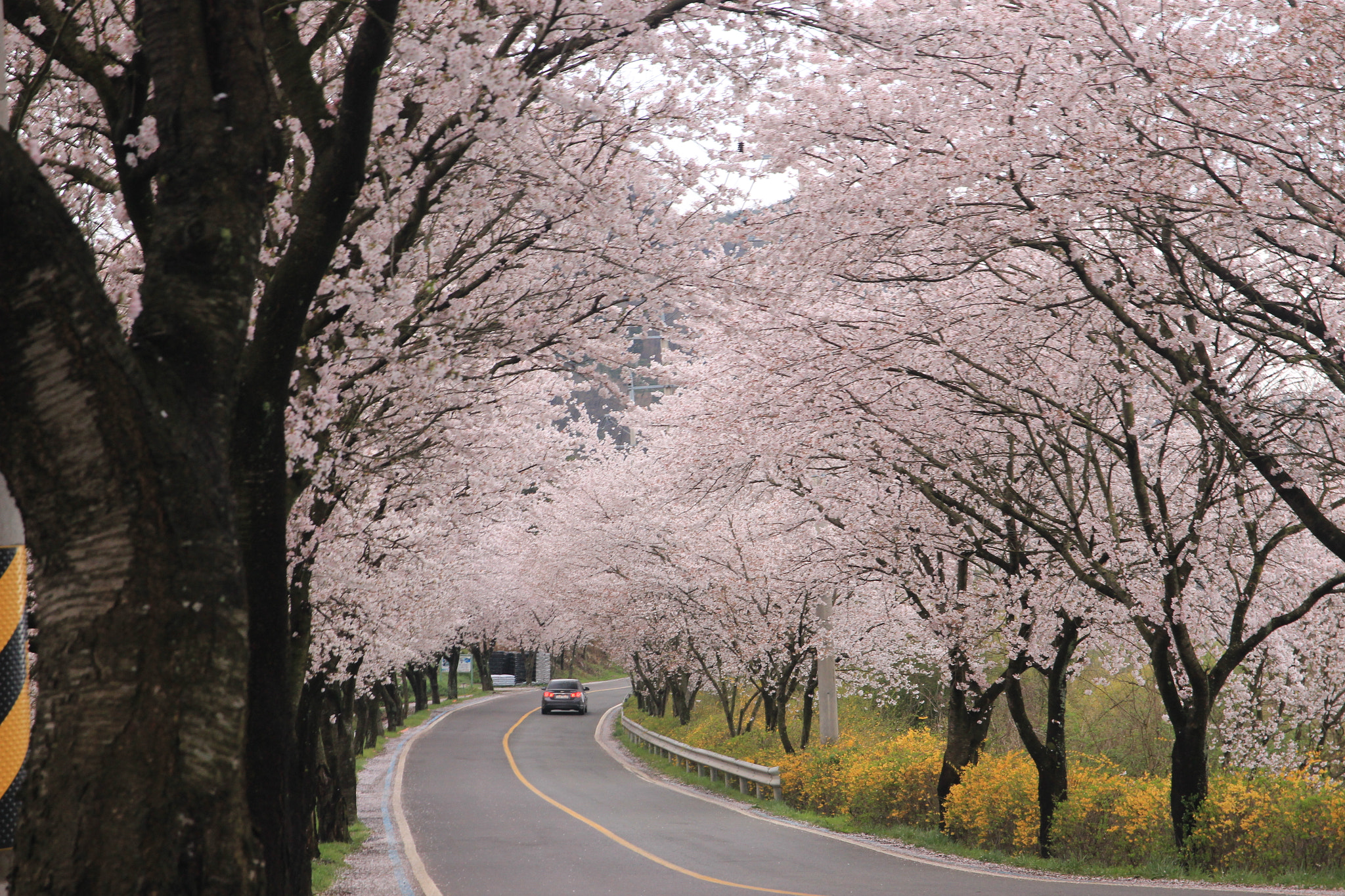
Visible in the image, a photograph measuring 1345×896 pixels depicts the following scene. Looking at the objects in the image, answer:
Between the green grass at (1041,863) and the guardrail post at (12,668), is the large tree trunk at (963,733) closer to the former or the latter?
the green grass at (1041,863)

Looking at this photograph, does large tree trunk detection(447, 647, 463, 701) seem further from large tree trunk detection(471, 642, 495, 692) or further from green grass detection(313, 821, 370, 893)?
green grass detection(313, 821, 370, 893)

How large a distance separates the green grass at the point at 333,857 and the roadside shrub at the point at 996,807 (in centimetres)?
904

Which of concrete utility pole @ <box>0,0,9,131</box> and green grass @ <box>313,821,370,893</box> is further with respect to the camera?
green grass @ <box>313,821,370,893</box>

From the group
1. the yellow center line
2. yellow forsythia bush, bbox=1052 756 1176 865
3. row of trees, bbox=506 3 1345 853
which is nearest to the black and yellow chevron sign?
row of trees, bbox=506 3 1345 853

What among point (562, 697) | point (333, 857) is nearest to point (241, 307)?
point (333, 857)

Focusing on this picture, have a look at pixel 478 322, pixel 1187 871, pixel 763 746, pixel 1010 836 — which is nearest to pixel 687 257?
pixel 478 322

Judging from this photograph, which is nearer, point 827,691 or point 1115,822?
point 1115,822

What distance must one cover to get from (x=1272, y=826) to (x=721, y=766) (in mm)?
13829

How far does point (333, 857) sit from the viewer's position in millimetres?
14867

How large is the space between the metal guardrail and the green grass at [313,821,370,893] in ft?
26.0

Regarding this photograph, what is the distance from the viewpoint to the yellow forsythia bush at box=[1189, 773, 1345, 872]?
11750 millimetres

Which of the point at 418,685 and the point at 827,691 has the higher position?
the point at 827,691

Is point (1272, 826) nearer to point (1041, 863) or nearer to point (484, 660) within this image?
point (1041, 863)

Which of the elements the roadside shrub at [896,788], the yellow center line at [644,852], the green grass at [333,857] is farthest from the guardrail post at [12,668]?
the roadside shrub at [896,788]
